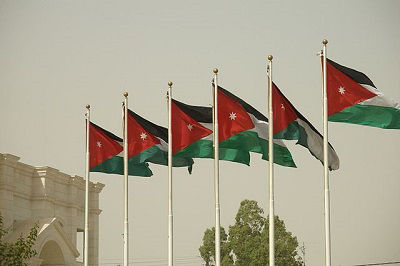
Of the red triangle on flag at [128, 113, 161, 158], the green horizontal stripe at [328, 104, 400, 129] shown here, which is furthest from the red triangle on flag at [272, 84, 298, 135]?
the red triangle on flag at [128, 113, 161, 158]

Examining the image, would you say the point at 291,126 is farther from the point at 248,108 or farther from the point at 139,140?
the point at 139,140

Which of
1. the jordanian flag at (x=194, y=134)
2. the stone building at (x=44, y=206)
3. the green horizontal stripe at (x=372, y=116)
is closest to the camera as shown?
the green horizontal stripe at (x=372, y=116)

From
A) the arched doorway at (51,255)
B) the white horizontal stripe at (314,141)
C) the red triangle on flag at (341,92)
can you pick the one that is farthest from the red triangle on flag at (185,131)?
the arched doorway at (51,255)

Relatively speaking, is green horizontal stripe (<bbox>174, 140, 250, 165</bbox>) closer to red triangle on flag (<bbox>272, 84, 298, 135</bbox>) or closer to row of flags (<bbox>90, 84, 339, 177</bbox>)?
row of flags (<bbox>90, 84, 339, 177</bbox>)

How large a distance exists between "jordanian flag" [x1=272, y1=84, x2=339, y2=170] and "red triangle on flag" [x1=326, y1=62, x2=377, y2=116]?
1385 mm

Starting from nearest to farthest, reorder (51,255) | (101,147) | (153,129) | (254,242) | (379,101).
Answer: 1. (379,101)
2. (153,129)
3. (101,147)
4. (51,255)
5. (254,242)

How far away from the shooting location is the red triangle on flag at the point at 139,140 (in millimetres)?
36812

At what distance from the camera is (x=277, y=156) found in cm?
3438

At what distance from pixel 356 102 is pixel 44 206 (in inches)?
950

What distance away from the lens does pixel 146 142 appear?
36.8 meters

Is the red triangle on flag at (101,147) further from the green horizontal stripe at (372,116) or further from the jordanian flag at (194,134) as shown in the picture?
the green horizontal stripe at (372,116)

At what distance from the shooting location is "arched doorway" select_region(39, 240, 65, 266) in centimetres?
5012

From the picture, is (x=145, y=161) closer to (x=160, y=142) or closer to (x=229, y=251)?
(x=160, y=142)

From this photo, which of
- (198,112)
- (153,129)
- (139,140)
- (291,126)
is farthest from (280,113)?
(139,140)
